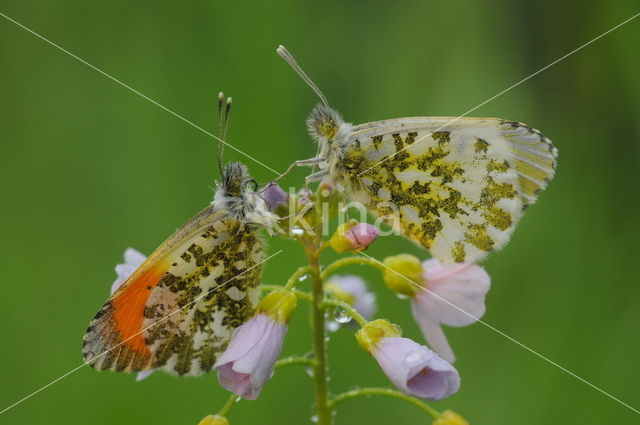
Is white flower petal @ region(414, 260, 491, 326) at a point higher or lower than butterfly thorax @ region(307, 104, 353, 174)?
lower

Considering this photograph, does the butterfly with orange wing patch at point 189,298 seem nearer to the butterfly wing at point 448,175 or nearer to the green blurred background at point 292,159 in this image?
the butterfly wing at point 448,175

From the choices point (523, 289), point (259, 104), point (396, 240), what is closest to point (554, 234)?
point (523, 289)

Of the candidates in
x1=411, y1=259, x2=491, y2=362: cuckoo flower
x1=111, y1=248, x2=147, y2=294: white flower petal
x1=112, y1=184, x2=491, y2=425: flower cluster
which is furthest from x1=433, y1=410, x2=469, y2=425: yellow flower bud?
x1=111, y1=248, x2=147, y2=294: white flower petal

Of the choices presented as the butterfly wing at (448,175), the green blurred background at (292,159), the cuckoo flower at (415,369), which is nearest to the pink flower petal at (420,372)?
the cuckoo flower at (415,369)

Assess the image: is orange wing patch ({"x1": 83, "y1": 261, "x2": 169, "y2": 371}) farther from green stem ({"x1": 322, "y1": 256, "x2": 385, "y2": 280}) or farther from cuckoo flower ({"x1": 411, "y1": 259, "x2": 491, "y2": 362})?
cuckoo flower ({"x1": 411, "y1": 259, "x2": 491, "y2": 362})

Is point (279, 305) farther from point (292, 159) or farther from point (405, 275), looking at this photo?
point (292, 159)
